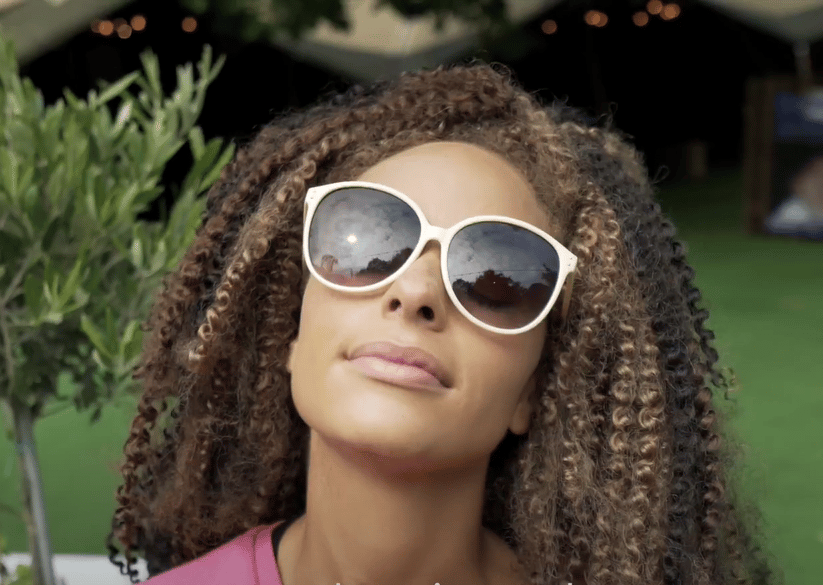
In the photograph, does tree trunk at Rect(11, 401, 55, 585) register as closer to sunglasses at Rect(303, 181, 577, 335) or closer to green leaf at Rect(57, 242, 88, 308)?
green leaf at Rect(57, 242, 88, 308)

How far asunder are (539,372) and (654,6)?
9701mm

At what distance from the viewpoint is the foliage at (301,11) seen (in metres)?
5.48

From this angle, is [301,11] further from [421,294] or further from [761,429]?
[421,294]

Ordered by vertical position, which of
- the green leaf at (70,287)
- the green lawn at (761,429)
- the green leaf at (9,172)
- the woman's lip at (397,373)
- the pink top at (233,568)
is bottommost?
the green lawn at (761,429)

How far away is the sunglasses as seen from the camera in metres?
1.66

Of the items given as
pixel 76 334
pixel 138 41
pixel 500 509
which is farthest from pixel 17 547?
pixel 138 41

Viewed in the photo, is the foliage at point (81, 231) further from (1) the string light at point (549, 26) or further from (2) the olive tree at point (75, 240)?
(1) the string light at point (549, 26)

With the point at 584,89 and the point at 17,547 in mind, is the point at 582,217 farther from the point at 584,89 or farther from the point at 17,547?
the point at 584,89

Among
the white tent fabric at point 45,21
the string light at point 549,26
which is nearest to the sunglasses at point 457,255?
the white tent fabric at point 45,21

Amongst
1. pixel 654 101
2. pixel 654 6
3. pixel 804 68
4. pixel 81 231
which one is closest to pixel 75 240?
pixel 81 231

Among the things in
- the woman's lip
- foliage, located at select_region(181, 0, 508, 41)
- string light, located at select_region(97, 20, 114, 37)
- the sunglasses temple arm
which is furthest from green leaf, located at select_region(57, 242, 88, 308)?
string light, located at select_region(97, 20, 114, 37)

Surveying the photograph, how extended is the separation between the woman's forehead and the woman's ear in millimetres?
296

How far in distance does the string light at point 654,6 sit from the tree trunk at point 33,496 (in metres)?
9.42

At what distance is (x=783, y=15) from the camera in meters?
7.18
